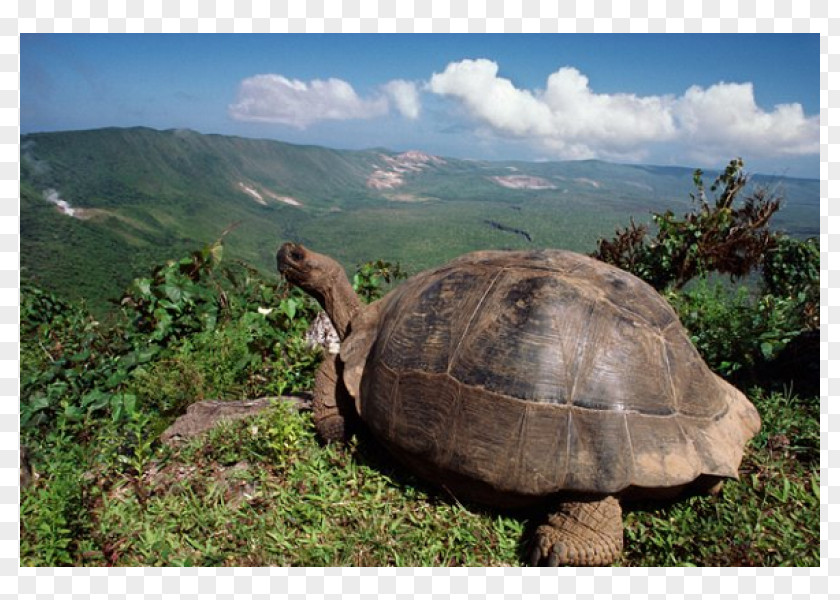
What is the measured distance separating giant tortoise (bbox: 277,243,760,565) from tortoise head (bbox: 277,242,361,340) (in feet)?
3.57

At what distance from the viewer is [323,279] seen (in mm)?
4613

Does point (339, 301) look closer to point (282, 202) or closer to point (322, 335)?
point (322, 335)

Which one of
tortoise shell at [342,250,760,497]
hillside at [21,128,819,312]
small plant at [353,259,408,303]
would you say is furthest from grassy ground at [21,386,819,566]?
hillside at [21,128,819,312]

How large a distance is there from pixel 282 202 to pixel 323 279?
395 ft

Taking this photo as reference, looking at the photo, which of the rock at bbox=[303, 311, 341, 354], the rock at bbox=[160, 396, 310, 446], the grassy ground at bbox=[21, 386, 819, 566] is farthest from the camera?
the rock at bbox=[303, 311, 341, 354]

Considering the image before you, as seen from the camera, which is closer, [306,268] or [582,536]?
[582,536]

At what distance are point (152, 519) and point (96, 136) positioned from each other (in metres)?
132

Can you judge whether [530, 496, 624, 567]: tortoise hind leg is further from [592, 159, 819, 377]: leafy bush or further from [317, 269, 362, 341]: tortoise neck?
[592, 159, 819, 377]: leafy bush

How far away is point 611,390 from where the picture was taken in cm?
298

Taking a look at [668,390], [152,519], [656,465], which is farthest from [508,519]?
[152,519]

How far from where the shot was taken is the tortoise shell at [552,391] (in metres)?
2.94

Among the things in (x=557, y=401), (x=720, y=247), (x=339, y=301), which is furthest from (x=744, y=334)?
(x=339, y=301)

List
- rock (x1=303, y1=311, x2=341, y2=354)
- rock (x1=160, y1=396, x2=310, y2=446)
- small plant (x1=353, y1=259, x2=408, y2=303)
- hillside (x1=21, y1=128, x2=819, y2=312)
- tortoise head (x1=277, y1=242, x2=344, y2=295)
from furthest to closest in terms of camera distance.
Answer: hillside (x1=21, y1=128, x2=819, y2=312) → small plant (x1=353, y1=259, x2=408, y2=303) → rock (x1=303, y1=311, x2=341, y2=354) → tortoise head (x1=277, y1=242, x2=344, y2=295) → rock (x1=160, y1=396, x2=310, y2=446)

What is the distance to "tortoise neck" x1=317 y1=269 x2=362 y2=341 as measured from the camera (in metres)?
4.63
